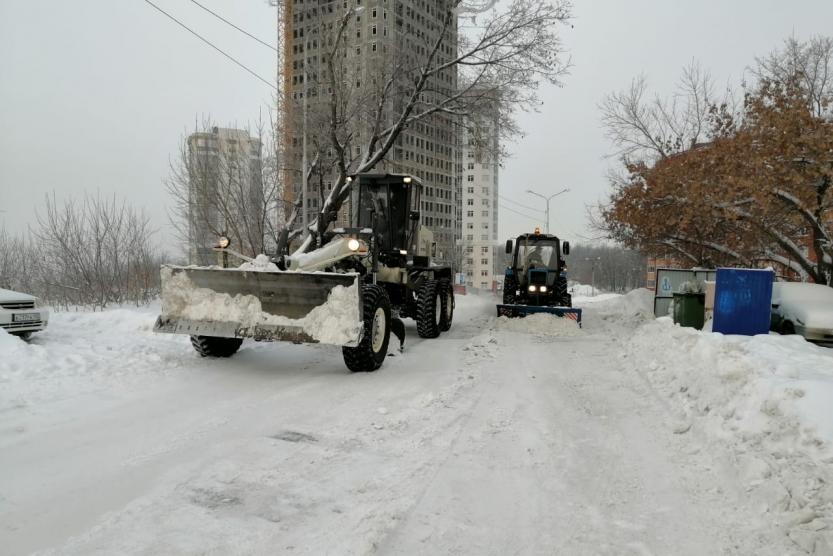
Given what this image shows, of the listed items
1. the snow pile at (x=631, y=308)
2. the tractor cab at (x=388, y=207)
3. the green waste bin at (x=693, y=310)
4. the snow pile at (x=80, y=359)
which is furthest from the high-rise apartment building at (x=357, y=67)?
the snow pile at (x=80, y=359)

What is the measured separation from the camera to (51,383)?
5.79 m

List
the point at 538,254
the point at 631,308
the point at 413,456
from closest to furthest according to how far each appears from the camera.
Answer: the point at 413,456 < the point at 538,254 < the point at 631,308

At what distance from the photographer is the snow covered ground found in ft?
9.62

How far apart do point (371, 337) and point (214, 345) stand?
7.97 feet

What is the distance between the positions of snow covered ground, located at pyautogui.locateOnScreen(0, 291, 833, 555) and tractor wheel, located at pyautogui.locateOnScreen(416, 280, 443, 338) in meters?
3.34

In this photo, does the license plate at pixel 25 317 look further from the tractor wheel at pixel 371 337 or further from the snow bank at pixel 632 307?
the snow bank at pixel 632 307

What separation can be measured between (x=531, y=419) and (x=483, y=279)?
107 meters

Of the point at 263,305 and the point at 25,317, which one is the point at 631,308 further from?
the point at 25,317

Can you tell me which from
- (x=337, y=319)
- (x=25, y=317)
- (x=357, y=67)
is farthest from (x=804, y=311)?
(x=357, y=67)

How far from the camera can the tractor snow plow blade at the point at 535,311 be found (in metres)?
12.6

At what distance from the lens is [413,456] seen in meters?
4.08

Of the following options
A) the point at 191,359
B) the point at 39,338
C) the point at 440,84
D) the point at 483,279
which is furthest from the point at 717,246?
the point at 483,279

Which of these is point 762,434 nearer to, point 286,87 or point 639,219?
point 639,219

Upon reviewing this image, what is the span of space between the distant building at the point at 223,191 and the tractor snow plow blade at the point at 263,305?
10.3 meters
